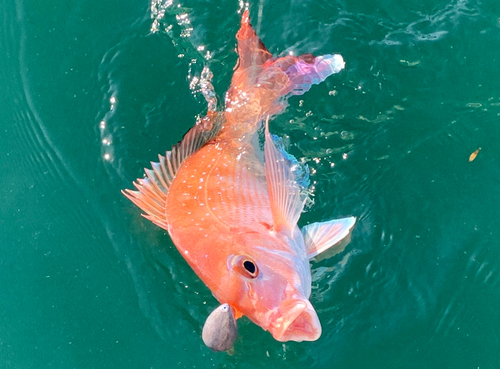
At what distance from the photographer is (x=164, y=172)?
3590mm

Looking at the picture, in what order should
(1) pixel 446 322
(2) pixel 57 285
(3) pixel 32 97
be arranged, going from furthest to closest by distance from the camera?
(3) pixel 32 97, (2) pixel 57 285, (1) pixel 446 322

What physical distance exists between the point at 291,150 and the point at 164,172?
113 centimetres

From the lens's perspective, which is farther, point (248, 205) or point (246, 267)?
point (248, 205)

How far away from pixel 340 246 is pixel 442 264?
77 centimetres

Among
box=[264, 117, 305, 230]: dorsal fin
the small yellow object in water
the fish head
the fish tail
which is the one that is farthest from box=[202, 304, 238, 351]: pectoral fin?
the small yellow object in water

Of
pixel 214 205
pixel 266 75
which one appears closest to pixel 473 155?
pixel 266 75

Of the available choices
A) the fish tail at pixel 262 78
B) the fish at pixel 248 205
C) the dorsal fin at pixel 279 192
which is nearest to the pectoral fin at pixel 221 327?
the fish at pixel 248 205

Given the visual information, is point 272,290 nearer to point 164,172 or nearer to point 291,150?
point 164,172

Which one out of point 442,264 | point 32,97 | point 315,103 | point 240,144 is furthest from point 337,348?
point 32,97

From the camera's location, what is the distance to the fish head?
246cm

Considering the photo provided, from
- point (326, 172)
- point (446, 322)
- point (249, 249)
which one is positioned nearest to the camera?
point (249, 249)

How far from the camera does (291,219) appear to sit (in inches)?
118

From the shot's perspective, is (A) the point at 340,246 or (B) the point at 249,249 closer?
(B) the point at 249,249

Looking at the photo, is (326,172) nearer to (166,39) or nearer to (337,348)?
(337,348)
